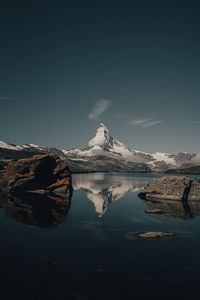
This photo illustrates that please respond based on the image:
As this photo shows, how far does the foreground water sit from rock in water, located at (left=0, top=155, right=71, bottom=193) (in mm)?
28037

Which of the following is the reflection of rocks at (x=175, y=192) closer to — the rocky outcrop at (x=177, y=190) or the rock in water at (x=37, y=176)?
the rocky outcrop at (x=177, y=190)

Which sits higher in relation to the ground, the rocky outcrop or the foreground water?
the rocky outcrop

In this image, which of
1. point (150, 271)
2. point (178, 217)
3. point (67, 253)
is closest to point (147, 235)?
point (150, 271)

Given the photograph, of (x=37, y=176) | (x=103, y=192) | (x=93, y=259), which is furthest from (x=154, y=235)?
(x=103, y=192)

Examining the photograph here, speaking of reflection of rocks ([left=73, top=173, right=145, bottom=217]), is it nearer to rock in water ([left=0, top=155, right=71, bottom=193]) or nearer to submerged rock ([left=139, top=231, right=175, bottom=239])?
rock in water ([left=0, top=155, right=71, bottom=193])

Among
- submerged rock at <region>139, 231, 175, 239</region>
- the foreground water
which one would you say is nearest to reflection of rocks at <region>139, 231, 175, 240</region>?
submerged rock at <region>139, 231, 175, 239</region>

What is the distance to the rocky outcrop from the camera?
47250 millimetres

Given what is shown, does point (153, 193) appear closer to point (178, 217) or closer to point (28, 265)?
point (178, 217)

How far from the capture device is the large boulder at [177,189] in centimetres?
4725

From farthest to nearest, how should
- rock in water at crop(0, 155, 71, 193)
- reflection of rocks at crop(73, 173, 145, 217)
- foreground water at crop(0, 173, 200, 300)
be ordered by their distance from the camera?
rock in water at crop(0, 155, 71, 193) → reflection of rocks at crop(73, 173, 145, 217) → foreground water at crop(0, 173, 200, 300)

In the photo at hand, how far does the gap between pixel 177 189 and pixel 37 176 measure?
3636 cm

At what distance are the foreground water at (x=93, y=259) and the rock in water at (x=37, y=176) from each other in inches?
1104

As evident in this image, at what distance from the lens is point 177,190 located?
4794 centimetres

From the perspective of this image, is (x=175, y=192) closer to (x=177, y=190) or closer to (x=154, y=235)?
Answer: (x=177, y=190)
